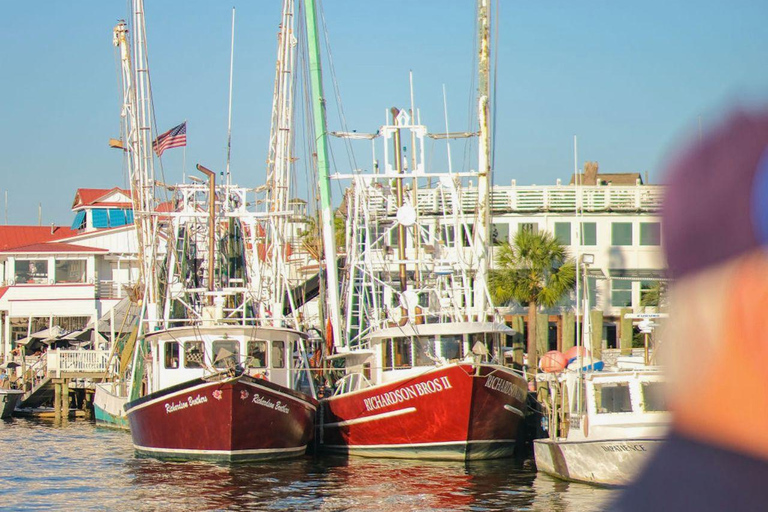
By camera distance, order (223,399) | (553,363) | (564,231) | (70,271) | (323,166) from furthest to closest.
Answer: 1. (70,271)
2. (564,231)
3. (323,166)
4. (553,363)
5. (223,399)

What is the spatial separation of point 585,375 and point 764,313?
23.7 metres

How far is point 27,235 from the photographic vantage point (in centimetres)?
8950

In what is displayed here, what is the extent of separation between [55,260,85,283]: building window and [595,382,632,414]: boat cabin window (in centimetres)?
5351

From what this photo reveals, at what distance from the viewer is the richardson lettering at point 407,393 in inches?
1158

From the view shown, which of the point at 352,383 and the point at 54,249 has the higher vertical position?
the point at 54,249

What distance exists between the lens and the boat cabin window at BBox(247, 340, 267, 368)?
3164 centimetres

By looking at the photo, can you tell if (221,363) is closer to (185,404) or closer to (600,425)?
(185,404)

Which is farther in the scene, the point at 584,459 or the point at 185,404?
the point at 185,404

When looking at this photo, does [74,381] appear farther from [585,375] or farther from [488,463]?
[585,375]

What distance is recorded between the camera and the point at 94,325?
65062 millimetres

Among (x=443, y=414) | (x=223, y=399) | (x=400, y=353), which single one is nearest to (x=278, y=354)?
(x=400, y=353)

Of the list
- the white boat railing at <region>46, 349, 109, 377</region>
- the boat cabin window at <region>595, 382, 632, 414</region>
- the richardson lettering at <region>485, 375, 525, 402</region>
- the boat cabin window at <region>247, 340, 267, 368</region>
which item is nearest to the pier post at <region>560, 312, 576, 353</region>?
the richardson lettering at <region>485, 375, 525, 402</region>

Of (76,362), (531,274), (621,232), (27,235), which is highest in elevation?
(27,235)

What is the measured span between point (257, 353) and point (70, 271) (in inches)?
1758
